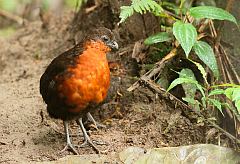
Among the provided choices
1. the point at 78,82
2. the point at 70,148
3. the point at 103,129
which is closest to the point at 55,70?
the point at 78,82

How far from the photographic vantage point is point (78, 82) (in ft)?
13.2

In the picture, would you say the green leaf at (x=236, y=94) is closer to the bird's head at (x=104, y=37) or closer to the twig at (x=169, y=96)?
the twig at (x=169, y=96)

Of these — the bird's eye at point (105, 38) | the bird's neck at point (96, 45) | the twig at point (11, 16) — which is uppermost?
the bird's eye at point (105, 38)

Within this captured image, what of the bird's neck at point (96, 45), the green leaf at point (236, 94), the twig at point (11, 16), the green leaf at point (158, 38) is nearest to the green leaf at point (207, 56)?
the green leaf at point (158, 38)

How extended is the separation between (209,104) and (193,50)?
0.46m

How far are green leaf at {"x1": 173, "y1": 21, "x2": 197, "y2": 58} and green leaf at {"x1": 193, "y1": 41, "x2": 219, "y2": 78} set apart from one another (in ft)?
0.72

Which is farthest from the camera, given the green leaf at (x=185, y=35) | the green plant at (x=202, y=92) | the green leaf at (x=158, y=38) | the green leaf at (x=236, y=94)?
the green leaf at (x=158, y=38)

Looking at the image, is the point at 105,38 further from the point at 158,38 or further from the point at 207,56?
the point at 207,56

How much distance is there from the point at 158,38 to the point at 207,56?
43cm

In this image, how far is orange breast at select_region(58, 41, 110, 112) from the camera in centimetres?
402

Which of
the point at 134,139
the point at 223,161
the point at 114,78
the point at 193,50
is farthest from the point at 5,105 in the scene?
the point at 223,161

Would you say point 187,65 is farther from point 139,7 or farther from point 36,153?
point 36,153

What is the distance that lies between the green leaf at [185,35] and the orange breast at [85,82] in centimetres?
58

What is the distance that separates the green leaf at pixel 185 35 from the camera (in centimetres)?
424
